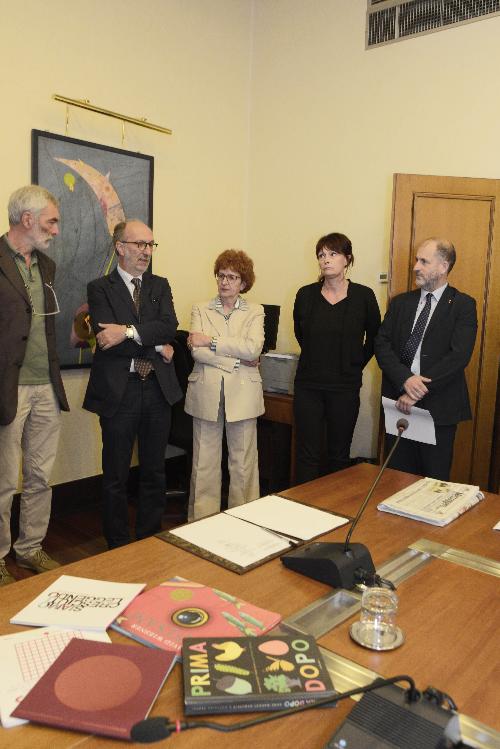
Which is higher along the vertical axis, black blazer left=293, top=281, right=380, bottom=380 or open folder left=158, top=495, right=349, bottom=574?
black blazer left=293, top=281, right=380, bottom=380

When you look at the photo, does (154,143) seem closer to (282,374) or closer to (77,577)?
(282,374)

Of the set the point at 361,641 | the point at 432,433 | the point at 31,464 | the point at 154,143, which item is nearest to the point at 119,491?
the point at 31,464

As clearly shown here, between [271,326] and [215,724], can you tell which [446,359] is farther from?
[215,724]

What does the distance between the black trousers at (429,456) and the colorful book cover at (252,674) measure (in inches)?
70.8

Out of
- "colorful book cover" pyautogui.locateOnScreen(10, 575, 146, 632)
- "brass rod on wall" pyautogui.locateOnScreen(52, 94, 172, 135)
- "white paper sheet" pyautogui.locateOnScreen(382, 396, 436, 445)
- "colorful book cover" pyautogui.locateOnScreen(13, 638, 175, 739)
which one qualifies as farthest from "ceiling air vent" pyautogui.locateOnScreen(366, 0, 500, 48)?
"colorful book cover" pyautogui.locateOnScreen(13, 638, 175, 739)

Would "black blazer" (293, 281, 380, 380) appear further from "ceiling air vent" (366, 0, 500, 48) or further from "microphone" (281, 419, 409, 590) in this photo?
"microphone" (281, 419, 409, 590)

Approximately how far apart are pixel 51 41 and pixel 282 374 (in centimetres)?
225

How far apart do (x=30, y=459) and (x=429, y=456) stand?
1793 mm

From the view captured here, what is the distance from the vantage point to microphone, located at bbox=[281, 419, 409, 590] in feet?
4.18

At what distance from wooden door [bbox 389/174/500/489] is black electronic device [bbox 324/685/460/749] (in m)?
2.91

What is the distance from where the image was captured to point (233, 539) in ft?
4.91

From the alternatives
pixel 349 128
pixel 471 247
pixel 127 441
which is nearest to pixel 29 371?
pixel 127 441

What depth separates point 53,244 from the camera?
335 centimetres

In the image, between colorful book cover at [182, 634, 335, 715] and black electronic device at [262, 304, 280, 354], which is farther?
black electronic device at [262, 304, 280, 354]
